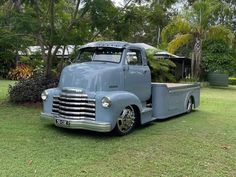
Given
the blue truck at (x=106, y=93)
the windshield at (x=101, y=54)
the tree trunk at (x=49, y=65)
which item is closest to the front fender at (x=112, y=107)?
the blue truck at (x=106, y=93)

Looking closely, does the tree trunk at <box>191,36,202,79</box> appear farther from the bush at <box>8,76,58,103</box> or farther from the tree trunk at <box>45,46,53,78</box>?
the bush at <box>8,76,58,103</box>

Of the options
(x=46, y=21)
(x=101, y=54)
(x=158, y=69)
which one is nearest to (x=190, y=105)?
(x=101, y=54)

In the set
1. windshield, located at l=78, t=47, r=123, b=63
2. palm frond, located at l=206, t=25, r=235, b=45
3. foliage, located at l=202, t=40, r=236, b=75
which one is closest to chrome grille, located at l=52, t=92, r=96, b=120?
windshield, located at l=78, t=47, r=123, b=63

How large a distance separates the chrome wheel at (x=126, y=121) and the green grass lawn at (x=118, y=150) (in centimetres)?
18

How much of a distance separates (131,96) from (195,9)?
17.3m

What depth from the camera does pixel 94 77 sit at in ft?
23.2

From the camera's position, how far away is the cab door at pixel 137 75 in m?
7.77

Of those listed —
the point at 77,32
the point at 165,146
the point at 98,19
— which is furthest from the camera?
the point at 77,32

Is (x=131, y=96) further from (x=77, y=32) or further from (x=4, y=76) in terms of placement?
(x=4, y=76)

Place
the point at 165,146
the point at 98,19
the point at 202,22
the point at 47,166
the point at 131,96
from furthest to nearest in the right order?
the point at 202,22 < the point at 98,19 < the point at 131,96 < the point at 165,146 < the point at 47,166

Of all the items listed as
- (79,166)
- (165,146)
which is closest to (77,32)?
(165,146)

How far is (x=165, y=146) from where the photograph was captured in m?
6.44

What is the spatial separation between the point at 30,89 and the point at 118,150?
5.46 meters

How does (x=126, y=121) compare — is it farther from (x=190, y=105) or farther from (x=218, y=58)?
(x=218, y=58)
